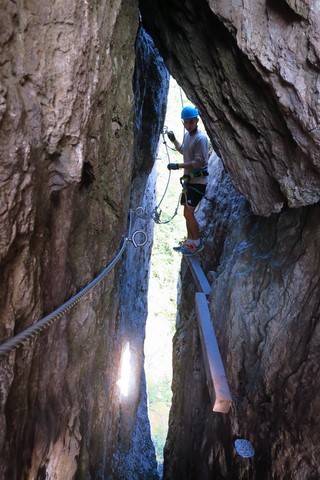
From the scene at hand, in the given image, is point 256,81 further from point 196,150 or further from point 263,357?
point 196,150

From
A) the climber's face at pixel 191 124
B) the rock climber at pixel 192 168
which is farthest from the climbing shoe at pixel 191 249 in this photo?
the climber's face at pixel 191 124

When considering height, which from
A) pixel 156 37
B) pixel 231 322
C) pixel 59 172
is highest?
pixel 156 37

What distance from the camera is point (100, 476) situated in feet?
13.3

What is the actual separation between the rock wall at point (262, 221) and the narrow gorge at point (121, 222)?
0.02 m

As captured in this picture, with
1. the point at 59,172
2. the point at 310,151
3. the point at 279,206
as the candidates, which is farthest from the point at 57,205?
the point at 279,206

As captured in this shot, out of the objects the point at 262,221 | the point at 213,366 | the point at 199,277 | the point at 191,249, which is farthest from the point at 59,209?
the point at 191,249

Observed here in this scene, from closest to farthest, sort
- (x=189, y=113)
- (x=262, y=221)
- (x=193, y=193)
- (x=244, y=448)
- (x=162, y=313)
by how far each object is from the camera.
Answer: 1. (x=244, y=448)
2. (x=262, y=221)
3. (x=189, y=113)
4. (x=193, y=193)
5. (x=162, y=313)

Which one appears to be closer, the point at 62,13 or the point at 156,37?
the point at 62,13

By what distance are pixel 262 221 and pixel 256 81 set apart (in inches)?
84.3

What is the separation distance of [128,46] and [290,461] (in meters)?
4.02

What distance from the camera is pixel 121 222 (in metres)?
4.26

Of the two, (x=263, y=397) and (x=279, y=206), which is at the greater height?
(x=279, y=206)

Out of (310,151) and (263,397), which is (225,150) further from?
(263,397)

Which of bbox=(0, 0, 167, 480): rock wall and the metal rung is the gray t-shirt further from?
bbox=(0, 0, 167, 480): rock wall
